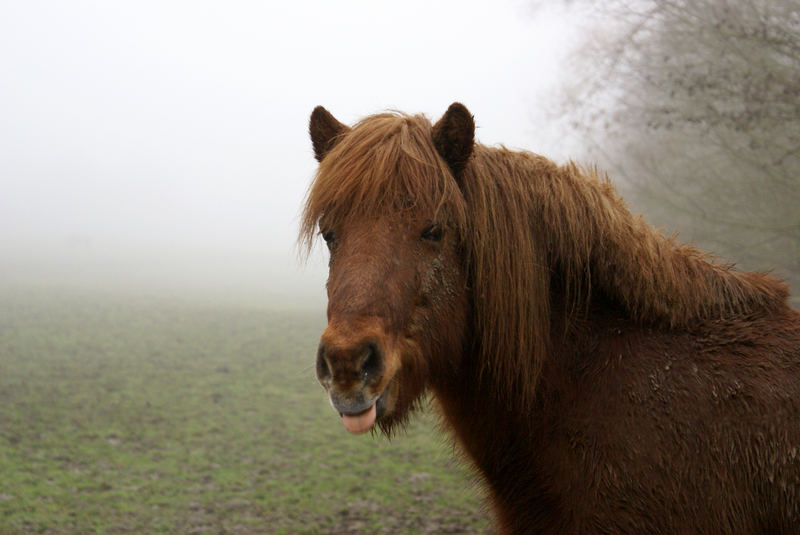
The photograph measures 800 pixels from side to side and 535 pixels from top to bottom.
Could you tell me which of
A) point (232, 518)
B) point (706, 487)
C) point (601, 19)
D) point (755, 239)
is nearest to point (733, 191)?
point (755, 239)

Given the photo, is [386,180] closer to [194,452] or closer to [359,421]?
[359,421]

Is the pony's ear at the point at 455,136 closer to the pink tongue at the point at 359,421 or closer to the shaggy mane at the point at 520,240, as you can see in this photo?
the shaggy mane at the point at 520,240

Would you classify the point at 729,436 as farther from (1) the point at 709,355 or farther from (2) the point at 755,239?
(2) the point at 755,239

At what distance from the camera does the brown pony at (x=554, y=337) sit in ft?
7.22

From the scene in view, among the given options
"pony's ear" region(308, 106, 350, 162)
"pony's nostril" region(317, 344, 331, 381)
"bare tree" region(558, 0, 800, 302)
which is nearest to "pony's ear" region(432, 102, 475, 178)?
"pony's ear" region(308, 106, 350, 162)

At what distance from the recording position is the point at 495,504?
263cm

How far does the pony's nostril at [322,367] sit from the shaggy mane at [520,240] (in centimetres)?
57

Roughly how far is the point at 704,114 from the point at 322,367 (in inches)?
256

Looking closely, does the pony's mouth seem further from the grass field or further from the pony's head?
the grass field

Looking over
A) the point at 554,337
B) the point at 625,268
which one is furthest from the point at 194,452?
the point at 625,268

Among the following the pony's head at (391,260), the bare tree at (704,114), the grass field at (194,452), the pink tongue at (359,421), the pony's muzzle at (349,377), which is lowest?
the grass field at (194,452)

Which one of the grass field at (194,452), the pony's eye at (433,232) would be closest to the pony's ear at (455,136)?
the pony's eye at (433,232)

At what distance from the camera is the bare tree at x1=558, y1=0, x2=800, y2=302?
254 inches

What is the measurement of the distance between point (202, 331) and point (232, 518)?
12372 millimetres
